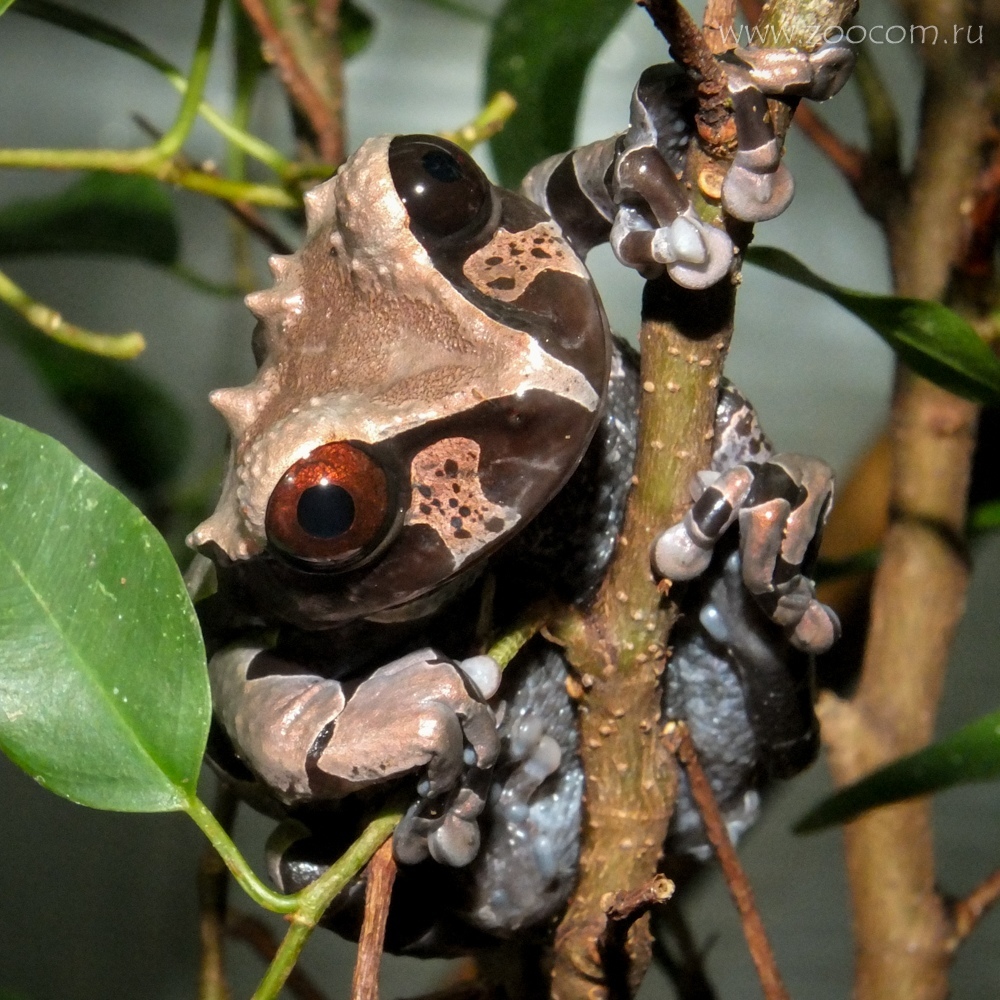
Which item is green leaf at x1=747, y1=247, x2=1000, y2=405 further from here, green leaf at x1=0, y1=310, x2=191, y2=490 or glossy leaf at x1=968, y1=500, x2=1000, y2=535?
green leaf at x1=0, y1=310, x2=191, y2=490

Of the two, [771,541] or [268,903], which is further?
[771,541]

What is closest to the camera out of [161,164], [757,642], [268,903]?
[268,903]

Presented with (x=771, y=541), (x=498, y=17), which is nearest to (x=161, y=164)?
(x=498, y=17)

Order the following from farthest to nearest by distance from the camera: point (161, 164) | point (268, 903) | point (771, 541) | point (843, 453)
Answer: point (843, 453), point (161, 164), point (771, 541), point (268, 903)

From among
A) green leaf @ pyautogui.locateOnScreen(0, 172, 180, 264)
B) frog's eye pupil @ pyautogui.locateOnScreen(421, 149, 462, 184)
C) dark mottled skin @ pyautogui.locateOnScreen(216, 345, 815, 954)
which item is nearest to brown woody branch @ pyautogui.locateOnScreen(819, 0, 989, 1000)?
dark mottled skin @ pyautogui.locateOnScreen(216, 345, 815, 954)

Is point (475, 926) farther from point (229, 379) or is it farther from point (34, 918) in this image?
point (229, 379)

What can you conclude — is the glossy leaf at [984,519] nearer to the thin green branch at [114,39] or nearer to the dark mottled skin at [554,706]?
the dark mottled skin at [554,706]
